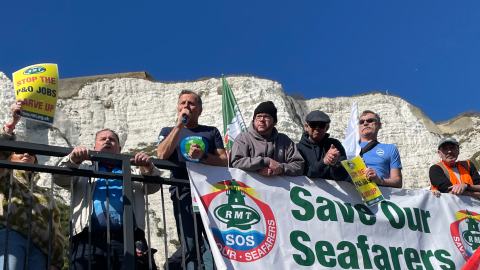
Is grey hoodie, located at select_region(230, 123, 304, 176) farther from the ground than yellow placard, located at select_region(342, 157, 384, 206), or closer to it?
farther from the ground

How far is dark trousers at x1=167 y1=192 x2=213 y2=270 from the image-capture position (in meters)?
4.91

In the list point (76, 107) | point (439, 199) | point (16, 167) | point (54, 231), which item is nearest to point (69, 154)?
point (16, 167)

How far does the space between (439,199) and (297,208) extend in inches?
73.6

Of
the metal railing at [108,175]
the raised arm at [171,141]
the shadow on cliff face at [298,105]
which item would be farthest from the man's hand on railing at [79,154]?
the shadow on cliff face at [298,105]

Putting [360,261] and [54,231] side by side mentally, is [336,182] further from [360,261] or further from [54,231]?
[54,231]

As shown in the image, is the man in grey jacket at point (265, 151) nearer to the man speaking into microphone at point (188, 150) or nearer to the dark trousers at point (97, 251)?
the man speaking into microphone at point (188, 150)

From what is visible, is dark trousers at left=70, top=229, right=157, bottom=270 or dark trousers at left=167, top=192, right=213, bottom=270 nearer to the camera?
dark trousers at left=70, top=229, right=157, bottom=270

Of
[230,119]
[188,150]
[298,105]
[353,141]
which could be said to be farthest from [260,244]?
[298,105]

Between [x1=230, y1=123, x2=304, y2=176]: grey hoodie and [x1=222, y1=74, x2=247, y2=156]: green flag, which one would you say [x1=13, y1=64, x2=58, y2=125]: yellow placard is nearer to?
[x1=230, y1=123, x2=304, y2=176]: grey hoodie

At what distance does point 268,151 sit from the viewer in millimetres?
5320

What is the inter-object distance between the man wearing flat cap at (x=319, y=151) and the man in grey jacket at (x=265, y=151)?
19cm

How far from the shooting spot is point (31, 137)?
2741 centimetres

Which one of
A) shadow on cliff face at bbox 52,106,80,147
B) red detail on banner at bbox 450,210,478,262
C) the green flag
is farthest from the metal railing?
shadow on cliff face at bbox 52,106,80,147

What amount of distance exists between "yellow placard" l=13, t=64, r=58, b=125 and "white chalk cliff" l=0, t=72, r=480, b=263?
73.3 ft
